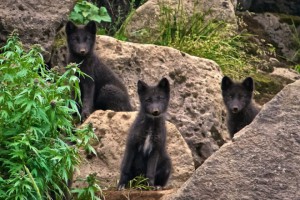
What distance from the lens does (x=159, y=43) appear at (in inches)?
673

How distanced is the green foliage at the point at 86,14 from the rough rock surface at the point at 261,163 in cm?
719

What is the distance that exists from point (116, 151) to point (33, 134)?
9.94 feet

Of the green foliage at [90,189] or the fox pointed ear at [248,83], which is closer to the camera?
the green foliage at [90,189]

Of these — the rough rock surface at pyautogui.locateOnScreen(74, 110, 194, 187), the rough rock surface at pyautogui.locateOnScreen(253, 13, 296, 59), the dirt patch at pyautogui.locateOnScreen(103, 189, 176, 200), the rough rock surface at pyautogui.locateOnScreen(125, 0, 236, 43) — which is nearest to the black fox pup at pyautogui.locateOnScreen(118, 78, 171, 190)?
the rough rock surface at pyautogui.locateOnScreen(74, 110, 194, 187)

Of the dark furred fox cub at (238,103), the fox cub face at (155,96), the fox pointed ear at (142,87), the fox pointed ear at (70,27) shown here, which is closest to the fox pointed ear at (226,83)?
the dark furred fox cub at (238,103)

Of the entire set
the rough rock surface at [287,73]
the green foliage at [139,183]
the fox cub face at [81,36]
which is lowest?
the green foliage at [139,183]

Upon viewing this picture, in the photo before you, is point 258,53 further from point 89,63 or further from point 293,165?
point 293,165

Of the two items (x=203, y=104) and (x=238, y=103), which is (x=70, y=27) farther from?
(x=238, y=103)

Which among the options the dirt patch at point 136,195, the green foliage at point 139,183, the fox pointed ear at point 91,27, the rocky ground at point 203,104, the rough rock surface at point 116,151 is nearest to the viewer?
the rocky ground at point 203,104

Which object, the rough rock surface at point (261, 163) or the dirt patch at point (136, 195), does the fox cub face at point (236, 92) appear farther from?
the rough rock surface at point (261, 163)

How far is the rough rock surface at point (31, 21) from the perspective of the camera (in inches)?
622

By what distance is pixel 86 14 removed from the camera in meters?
16.8

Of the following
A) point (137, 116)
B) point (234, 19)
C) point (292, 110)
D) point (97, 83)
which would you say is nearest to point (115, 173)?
point (137, 116)

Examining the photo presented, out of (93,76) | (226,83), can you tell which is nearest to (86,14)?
(93,76)
